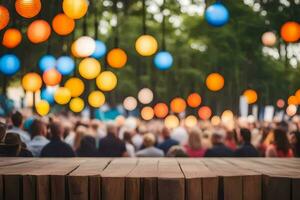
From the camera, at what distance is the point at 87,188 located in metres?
2.93

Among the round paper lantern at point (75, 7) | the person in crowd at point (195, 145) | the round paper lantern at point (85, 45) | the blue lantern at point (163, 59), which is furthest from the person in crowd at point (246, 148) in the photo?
the blue lantern at point (163, 59)

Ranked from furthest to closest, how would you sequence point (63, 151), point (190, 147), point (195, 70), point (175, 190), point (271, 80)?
point (195, 70), point (271, 80), point (190, 147), point (63, 151), point (175, 190)

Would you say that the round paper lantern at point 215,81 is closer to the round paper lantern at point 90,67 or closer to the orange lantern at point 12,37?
the round paper lantern at point 90,67

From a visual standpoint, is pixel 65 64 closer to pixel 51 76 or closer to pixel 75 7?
pixel 51 76

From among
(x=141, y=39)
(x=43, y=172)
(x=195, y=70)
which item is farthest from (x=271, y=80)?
(x=43, y=172)

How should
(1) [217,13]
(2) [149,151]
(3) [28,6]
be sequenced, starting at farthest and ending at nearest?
(1) [217,13], (2) [149,151], (3) [28,6]

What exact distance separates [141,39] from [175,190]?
25.6 ft

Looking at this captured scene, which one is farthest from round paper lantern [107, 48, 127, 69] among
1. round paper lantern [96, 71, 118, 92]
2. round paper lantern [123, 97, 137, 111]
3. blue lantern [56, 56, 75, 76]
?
round paper lantern [123, 97, 137, 111]

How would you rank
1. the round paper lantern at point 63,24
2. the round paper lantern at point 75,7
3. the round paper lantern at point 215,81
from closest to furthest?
1. the round paper lantern at point 75,7
2. the round paper lantern at point 63,24
3. the round paper lantern at point 215,81

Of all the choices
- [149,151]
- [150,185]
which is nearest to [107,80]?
[149,151]

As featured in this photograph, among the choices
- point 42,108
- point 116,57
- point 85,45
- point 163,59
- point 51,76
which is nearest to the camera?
point 85,45

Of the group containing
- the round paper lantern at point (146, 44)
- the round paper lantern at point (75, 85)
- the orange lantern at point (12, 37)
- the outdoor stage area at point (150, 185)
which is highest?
the orange lantern at point (12, 37)

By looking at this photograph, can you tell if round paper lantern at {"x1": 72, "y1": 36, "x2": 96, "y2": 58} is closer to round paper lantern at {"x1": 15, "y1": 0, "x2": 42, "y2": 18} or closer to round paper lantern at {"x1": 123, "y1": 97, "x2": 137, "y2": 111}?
round paper lantern at {"x1": 15, "y1": 0, "x2": 42, "y2": 18}

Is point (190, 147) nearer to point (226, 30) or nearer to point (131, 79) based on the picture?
point (226, 30)
